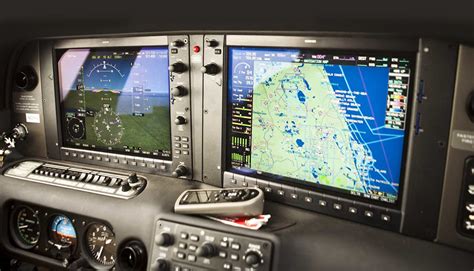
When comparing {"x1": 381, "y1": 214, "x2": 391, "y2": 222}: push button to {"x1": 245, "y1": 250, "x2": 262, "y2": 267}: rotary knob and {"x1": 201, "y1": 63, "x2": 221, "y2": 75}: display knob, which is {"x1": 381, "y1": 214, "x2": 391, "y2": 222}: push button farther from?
{"x1": 201, "y1": 63, "x2": 221, "y2": 75}: display knob

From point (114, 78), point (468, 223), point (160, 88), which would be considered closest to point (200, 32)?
point (160, 88)

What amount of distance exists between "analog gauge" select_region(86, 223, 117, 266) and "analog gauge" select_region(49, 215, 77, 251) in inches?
3.4

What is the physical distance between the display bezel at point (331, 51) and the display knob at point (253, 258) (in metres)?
0.33

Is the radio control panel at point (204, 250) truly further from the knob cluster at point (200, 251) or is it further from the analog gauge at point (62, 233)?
the analog gauge at point (62, 233)

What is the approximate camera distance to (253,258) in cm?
161

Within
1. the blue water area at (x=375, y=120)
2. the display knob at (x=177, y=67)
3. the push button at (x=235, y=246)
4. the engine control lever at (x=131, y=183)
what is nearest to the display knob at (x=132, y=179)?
the engine control lever at (x=131, y=183)

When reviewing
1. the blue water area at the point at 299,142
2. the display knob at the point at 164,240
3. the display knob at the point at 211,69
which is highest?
the display knob at the point at 211,69

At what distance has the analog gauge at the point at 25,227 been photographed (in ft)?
7.39

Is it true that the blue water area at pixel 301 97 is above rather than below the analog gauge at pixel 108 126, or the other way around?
above

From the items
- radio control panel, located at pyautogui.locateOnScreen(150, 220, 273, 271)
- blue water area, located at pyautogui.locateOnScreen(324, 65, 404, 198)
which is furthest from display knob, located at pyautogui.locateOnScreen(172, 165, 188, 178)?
blue water area, located at pyautogui.locateOnScreen(324, 65, 404, 198)

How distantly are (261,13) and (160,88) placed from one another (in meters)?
0.70

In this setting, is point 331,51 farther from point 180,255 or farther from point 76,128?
point 76,128

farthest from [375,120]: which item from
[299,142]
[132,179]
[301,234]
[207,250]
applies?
[132,179]

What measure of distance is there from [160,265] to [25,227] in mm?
898
